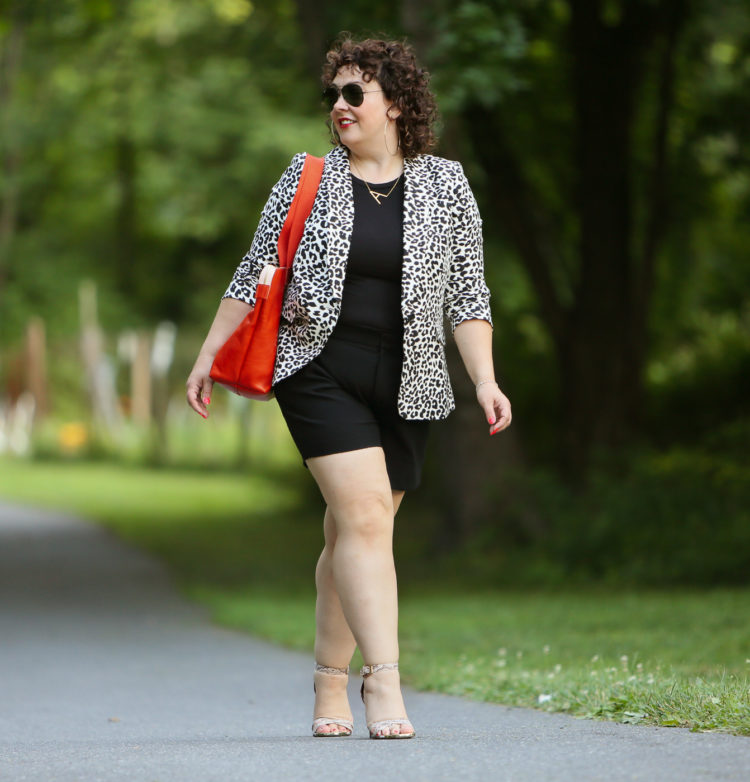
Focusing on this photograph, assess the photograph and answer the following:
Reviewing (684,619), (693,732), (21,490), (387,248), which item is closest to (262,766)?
(693,732)

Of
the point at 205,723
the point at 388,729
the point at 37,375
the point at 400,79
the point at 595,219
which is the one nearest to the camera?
the point at 388,729

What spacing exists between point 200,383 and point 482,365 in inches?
35.0

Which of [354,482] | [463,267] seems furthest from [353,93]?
[354,482]

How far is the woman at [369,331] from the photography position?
452 cm

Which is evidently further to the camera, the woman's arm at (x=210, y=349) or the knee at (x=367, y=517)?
the woman's arm at (x=210, y=349)

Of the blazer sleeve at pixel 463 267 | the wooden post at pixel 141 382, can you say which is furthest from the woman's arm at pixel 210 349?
the wooden post at pixel 141 382

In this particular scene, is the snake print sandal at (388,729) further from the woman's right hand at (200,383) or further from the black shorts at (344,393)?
the woman's right hand at (200,383)

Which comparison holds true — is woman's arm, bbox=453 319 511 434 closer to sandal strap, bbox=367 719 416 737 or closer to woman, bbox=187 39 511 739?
woman, bbox=187 39 511 739

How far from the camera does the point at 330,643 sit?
4.80 m

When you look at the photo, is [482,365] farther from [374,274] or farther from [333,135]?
[333,135]

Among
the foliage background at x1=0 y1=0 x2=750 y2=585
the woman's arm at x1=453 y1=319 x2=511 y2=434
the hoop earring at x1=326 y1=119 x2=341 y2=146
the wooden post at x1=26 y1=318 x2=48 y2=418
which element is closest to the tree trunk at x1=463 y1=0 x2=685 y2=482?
the foliage background at x1=0 y1=0 x2=750 y2=585

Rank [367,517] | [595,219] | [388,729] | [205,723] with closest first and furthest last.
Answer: [388,729] < [367,517] < [205,723] < [595,219]

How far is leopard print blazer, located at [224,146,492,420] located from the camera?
14.9 feet

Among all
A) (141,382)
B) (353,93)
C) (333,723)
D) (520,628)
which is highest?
(141,382)
